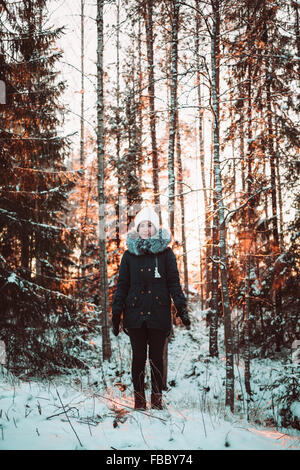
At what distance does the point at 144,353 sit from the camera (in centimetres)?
350

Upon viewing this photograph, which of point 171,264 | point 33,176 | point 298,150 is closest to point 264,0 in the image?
point 298,150

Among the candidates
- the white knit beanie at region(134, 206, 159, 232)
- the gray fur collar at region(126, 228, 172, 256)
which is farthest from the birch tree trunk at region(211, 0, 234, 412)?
the gray fur collar at region(126, 228, 172, 256)

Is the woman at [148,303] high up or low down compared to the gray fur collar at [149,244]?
down

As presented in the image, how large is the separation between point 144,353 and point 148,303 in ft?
2.14

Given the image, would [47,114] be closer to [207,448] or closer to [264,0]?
[264,0]

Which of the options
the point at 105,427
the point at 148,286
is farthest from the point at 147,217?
the point at 105,427

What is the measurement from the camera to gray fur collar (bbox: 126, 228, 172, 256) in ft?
11.7

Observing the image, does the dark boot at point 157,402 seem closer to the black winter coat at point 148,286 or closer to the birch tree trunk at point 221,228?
the black winter coat at point 148,286

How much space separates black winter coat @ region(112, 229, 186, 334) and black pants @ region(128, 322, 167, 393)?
10 centimetres

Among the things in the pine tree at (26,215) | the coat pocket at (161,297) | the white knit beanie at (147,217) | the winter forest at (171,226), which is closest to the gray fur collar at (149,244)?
the white knit beanie at (147,217)

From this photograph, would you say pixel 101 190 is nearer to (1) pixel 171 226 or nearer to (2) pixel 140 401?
(1) pixel 171 226

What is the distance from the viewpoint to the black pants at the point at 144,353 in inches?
135

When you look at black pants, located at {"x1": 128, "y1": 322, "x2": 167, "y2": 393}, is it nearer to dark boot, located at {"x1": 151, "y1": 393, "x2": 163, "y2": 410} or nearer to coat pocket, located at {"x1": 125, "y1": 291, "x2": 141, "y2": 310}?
dark boot, located at {"x1": 151, "y1": 393, "x2": 163, "y2": 410}

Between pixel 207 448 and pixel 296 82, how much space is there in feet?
23.7
